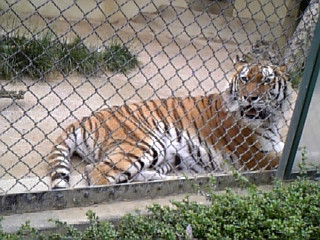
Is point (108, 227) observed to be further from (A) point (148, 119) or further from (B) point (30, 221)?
(A) point (148, 119)

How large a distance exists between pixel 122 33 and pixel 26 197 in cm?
497

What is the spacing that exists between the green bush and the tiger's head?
3.37 feet

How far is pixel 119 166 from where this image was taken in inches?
133

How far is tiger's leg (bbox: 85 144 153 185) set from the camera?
3271 millimetres

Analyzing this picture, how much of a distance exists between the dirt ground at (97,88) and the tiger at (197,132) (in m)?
0.18

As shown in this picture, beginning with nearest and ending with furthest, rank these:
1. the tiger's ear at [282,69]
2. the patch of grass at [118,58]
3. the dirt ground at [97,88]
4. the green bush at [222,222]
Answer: the green bush at [222,222] → the dirt ground at [97,88] → the tiger's ear at [282,69] → the patch of grass at [118,58]

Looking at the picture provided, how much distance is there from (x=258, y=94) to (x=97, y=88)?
4.24 feet

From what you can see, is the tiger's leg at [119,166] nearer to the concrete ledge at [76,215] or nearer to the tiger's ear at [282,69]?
the concrete ledge at [76,215]

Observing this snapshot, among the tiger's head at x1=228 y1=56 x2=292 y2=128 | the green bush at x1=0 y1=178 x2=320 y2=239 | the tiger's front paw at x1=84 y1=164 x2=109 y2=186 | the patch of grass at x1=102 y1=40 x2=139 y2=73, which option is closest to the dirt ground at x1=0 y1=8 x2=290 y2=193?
the patch of grass at x1=102 y1=40 x2=139 y2=73

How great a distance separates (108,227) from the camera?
Answer: 258 centimetres

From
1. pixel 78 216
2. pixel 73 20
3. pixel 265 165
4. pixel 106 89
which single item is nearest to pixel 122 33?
pixel 73 20

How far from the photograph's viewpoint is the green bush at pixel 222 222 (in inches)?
101

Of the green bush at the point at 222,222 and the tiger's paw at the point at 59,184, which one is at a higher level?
the tiger's paw at the point at 59,184

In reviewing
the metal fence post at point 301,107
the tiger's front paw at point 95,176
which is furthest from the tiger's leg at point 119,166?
the metal fence post at point 301,107
